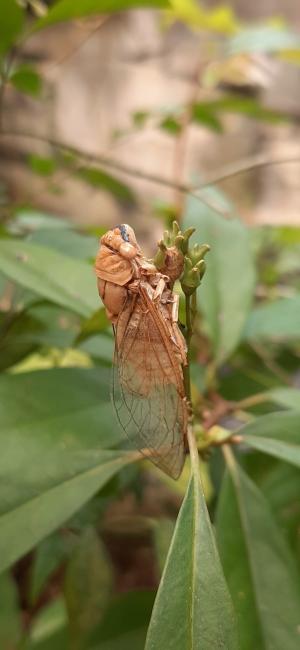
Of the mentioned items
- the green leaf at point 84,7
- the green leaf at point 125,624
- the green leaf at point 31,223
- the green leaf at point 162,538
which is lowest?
the green leaf at point 125,624

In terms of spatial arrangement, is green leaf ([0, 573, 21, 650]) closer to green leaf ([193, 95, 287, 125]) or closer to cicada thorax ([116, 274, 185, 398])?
cicada thorax ([116, 274, 185, 398])

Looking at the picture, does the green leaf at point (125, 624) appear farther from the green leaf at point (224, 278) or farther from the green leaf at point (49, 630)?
the green leaf at point (224, 278)

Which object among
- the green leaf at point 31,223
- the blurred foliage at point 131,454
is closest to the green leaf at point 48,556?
the blurred foliage at point 131,454

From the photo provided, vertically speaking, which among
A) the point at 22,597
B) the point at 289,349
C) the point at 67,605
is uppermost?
the point at 289,349

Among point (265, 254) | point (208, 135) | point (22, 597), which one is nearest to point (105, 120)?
point (208, 135)

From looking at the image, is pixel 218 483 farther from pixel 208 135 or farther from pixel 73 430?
pixel 208 135
